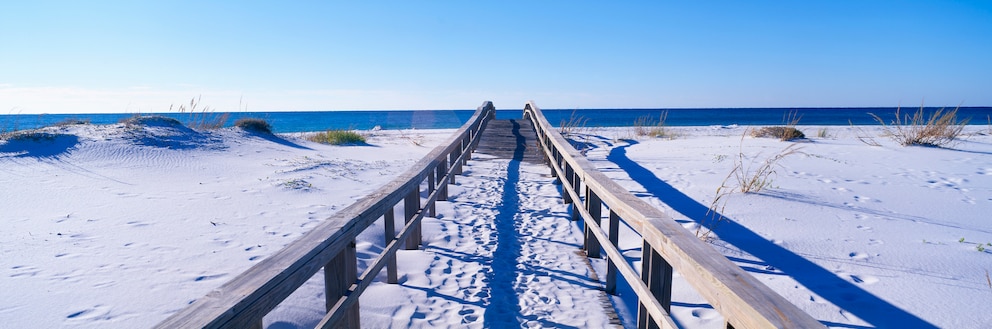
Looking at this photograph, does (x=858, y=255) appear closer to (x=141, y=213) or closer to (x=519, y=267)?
(x=519, y=267)

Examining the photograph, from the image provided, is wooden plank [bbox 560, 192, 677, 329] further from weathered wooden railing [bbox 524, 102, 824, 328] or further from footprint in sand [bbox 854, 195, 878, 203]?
footprint in sand [bbox 854, 195, 878, 203]

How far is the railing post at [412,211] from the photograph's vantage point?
3682 millimetres

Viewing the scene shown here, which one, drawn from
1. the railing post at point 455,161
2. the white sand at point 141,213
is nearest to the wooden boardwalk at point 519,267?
the white sand at point 141,213

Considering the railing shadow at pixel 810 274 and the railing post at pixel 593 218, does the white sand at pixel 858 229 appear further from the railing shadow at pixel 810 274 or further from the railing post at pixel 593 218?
the railing post at pixel 593 218

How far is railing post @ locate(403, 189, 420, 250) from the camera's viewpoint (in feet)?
12.1

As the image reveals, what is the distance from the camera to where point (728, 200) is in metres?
5.21

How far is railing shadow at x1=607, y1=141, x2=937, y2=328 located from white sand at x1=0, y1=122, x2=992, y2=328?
0.01 metres

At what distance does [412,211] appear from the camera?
3814 mm

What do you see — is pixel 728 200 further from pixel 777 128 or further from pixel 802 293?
pixel 777 128

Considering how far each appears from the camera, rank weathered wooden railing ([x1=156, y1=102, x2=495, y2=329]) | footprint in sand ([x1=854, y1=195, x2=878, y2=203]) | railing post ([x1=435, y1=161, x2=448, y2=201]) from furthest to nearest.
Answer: railing post ([x1=435, y1=161, x2=448, y2=201])
footprint in sand ([x1=854, y1=195, x2=878, y2=203])
weathered wooden railing ([x1=156, y1=102, x2=495, y2=329])

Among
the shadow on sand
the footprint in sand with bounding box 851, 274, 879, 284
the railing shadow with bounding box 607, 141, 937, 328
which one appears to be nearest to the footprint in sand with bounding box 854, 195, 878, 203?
the railing shadow with bounding box 607, 141, 937, 328

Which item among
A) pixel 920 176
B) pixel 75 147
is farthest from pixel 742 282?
pixel 75 147

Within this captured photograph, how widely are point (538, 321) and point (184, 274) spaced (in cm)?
228

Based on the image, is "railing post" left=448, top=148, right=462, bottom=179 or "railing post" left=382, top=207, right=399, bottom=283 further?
"railing post" left=448, top=148, right=462, bottom=179
